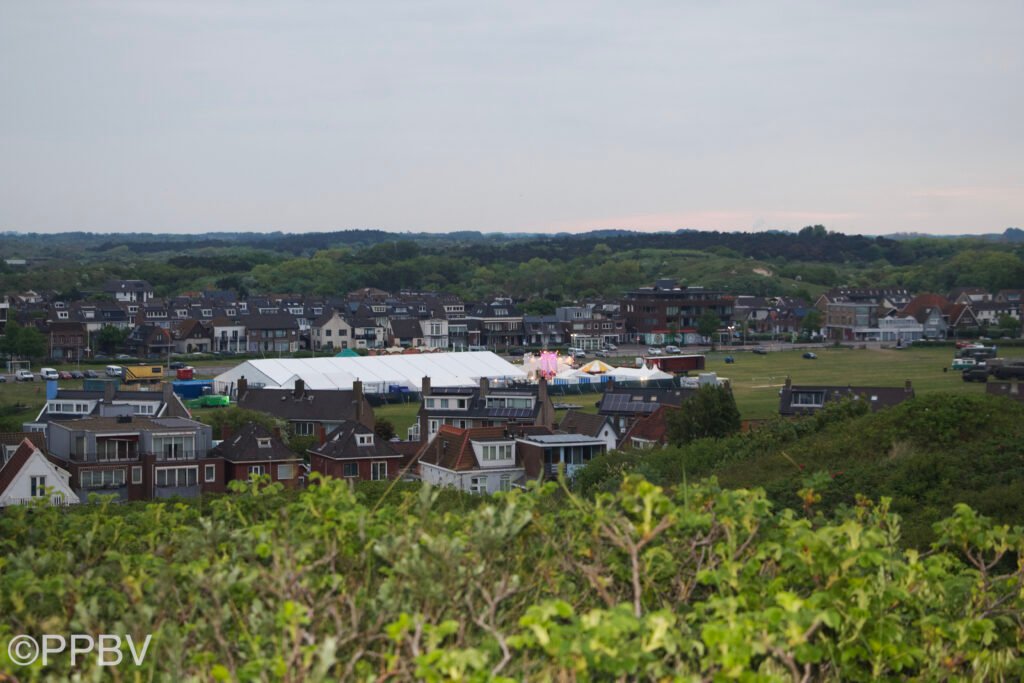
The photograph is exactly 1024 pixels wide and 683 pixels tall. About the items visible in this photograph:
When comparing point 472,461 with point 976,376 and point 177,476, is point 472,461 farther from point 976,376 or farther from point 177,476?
point 976,376

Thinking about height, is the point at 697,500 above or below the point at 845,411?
above

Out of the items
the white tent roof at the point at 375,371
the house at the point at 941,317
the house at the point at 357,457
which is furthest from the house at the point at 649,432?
the house at the point at 941,317

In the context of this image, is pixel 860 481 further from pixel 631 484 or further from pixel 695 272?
pixel 695 272

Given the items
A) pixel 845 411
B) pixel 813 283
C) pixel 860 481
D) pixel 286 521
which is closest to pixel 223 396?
pixel 845 411

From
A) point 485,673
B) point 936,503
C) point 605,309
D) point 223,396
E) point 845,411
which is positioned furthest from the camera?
point 605,309

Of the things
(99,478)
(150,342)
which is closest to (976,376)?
(99,478)
